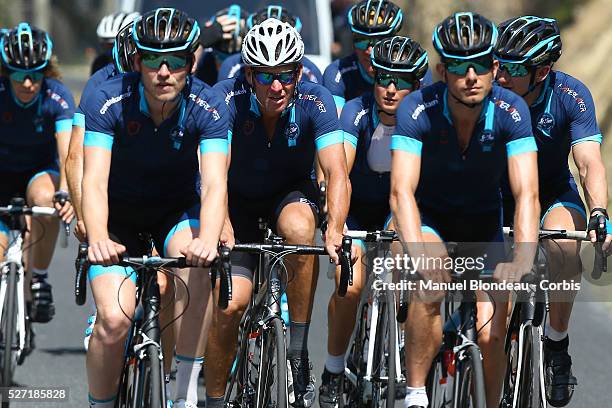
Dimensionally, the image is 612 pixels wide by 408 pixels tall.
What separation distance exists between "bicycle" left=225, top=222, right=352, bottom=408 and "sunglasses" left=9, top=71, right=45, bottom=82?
273cm

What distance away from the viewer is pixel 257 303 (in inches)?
309

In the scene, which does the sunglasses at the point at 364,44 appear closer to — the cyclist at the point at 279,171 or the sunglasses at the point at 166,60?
the cyclist at the point at 279,171

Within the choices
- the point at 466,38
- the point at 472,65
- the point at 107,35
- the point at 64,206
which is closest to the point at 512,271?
the point at 472,65

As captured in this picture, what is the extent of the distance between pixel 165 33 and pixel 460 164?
162cm

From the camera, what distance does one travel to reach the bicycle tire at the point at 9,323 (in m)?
8.89

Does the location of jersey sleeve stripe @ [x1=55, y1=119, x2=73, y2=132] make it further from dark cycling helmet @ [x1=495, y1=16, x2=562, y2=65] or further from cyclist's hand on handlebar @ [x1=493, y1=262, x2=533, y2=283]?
cyclist's hand on handlebar @ [x1=493, y1=262, x2=533, y2=283]

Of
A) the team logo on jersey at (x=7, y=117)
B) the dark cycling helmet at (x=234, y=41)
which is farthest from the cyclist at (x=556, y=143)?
the dark cycling helmet at (x=234, y=41)

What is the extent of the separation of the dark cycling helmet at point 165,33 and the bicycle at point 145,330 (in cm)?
103

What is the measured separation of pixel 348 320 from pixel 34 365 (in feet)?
9.87

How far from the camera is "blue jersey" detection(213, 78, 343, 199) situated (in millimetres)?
8117

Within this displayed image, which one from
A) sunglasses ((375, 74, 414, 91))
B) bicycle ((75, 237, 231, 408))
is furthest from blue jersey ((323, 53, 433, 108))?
bicycle ((75, 237, 231, 408))

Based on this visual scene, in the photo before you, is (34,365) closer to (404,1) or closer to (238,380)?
(238,380)

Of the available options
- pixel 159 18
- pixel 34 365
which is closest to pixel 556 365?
pixel 159 18

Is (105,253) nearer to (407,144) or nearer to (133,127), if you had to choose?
(133,127)
